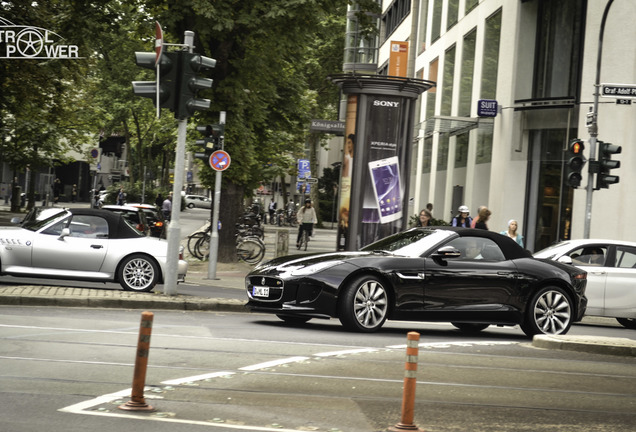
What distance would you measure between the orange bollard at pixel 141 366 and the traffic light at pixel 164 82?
8.63 meters

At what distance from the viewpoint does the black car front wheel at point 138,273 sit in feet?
53.6

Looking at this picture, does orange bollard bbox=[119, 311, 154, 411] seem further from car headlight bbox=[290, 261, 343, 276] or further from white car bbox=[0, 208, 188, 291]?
white car bbox=[0, 208, 188, 291]

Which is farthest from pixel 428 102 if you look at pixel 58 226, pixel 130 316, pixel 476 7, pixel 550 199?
pixel 130 316

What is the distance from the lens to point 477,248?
1337 centimetres

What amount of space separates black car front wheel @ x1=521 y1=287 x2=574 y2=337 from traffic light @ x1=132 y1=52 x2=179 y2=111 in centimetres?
598

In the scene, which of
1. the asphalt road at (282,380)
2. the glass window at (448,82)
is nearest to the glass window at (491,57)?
the glass window at (448,82)

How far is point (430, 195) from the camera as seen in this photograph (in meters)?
42.4

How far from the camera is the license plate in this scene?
12609 millimetres

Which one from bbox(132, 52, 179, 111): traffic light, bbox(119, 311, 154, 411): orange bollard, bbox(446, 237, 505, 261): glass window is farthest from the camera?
bbox(132, 52, 179, 111): traffic light

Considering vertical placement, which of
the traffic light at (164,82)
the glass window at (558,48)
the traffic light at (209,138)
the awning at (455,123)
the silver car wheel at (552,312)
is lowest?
the silver car wheel at (552,312)

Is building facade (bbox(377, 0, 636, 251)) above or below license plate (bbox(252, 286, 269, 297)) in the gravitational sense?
above

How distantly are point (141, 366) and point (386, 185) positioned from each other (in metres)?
15.1

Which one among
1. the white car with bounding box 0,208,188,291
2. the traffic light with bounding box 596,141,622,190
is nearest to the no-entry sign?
the white car with bounding box 0,208,188,291

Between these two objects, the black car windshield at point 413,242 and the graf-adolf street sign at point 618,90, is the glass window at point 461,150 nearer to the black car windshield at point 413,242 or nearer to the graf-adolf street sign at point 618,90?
Answer: the graf-adolf street sign at point 618,90
